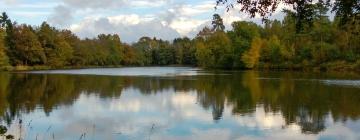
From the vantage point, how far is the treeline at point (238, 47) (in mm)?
87188

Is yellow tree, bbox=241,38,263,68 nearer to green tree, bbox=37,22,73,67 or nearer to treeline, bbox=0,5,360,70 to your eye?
treeline, bbox=0,5,360,70

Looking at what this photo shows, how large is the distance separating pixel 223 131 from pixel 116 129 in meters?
4.33

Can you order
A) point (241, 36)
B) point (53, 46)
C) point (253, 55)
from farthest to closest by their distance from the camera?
point (241, 36), point (53, 46), point (253, 55)

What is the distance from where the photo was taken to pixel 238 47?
11225 cm

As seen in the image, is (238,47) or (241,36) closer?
(238,47)

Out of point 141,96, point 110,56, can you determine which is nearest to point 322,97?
point 141,96

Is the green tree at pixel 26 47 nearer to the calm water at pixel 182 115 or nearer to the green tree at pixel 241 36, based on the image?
the green tree at pixel 241 36

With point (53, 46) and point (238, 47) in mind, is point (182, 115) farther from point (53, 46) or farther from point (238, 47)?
point (53, 46)

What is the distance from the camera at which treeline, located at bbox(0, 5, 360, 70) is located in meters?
87.2

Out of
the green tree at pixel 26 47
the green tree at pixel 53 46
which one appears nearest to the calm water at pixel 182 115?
the green tree at pixel 26 47

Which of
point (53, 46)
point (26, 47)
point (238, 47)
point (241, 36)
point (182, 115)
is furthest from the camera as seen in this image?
point (241, 36)

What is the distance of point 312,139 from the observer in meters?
18.6

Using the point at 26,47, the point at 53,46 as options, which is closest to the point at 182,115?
the point at 26,47

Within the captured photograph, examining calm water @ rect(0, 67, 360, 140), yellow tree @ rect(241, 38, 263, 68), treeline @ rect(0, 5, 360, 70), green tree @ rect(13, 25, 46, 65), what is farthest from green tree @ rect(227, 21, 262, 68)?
calm water @ rect(0, 67, 360, 140)
